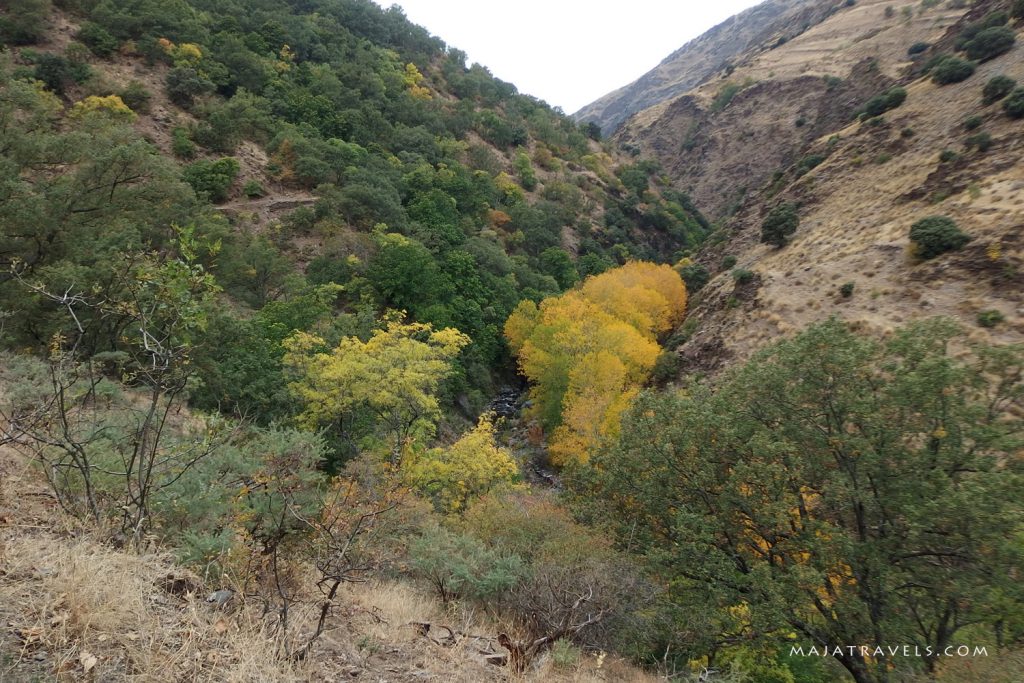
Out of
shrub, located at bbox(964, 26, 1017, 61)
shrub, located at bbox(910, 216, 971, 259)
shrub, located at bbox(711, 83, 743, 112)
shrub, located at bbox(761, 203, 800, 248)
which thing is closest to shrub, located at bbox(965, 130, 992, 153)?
shrub, located at bbox(910, 216, 971, 259)

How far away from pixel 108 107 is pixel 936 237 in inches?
1889

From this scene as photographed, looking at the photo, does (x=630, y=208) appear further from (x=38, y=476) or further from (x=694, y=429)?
(x=38, y=476)

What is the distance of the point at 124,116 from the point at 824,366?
134ft

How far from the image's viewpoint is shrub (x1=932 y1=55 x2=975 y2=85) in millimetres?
32234

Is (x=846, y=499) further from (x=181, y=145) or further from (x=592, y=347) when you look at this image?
(x=181, y=145)

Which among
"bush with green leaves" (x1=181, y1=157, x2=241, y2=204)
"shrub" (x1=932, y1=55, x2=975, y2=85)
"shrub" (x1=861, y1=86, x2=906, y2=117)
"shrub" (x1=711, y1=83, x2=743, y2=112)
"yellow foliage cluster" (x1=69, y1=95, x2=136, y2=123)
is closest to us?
"yellow foliage cluster" (x1=69, y1=95, x2=136, y2=123)

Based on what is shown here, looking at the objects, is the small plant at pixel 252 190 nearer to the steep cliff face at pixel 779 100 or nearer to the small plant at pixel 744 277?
the small plant at pixel 744 277

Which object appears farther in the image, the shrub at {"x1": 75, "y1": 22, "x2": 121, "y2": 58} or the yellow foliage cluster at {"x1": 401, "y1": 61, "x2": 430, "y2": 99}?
the yellow foliage cluster at {"x1": 401, "y1": 61, "x2": 430, "y2": 99}

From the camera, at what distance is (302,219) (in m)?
34.0

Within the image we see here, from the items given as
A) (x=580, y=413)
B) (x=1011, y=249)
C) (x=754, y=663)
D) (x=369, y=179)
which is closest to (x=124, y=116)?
(x=369, y=179)

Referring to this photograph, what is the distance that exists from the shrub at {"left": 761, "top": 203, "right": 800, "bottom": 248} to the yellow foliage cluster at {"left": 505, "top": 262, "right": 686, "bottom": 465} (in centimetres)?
764

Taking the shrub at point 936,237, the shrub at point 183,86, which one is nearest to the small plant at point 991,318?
the shrub at point 936,237

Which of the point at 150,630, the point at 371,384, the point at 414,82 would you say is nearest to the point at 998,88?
the point at 371,384

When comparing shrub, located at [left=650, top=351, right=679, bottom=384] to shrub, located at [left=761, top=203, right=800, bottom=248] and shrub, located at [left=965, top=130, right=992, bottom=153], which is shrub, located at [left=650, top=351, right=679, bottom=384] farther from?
shrub, located at [left=965, top=130, right=992, bottom=153]
